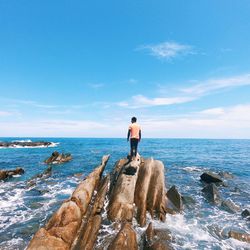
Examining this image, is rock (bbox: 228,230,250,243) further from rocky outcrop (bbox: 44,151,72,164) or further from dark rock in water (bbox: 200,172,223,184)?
rocky outcrop (bbox: 44,151,72,164)

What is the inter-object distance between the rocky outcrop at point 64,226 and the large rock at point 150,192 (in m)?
3.44

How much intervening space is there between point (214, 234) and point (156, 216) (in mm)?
3653

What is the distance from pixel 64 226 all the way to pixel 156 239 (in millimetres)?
4908

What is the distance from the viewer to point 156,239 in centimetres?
1255

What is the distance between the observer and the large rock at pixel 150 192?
15.5 meters

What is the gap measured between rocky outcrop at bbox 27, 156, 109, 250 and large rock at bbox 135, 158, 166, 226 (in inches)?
135

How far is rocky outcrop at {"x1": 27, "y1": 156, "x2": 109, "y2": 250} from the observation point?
32.3ft

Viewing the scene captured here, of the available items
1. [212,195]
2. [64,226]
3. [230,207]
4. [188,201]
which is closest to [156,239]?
[64,226]

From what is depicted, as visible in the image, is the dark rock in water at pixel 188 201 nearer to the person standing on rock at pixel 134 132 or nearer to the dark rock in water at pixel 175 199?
Result: the dark rock in water at pixel 175 199

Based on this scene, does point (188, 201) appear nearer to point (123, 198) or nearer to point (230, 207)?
point (230, 207)

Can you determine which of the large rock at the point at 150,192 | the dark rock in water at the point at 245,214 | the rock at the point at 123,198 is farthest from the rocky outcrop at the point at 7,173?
the dark rock in water at the point at 245,214

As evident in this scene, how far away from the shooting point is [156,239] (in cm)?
1255

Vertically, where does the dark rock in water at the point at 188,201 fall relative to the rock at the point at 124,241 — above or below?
below

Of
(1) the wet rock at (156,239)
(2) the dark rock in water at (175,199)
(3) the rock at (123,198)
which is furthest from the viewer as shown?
(2) the dark rock in water at (175,199)
